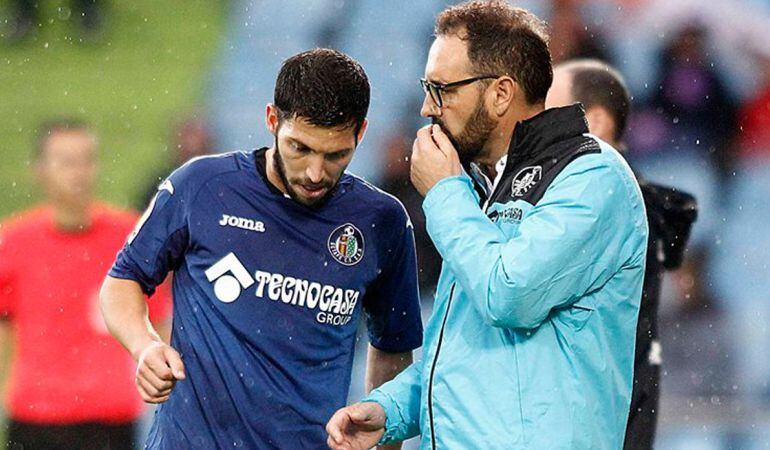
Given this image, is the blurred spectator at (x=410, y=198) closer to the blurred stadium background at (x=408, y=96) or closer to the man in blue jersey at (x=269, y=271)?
the blurred stadium background at (x=408, y=96)

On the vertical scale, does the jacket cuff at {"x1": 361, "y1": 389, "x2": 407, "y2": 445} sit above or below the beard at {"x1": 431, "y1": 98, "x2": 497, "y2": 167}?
below

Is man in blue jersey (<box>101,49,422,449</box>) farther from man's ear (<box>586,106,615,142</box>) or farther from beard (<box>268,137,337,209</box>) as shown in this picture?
man's ear (<box>586,106,615,142</box>)

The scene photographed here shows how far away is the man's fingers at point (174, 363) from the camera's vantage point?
337 cm

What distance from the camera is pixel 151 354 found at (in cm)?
342

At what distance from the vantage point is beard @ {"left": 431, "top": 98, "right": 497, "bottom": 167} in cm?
341

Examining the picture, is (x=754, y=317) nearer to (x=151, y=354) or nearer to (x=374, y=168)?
(x=374, y=168)

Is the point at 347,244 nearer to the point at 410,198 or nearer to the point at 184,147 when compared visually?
the point at 410,198

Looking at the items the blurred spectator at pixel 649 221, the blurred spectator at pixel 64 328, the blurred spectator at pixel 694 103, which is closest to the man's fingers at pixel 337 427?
the blurred spectator at pixel 649 221

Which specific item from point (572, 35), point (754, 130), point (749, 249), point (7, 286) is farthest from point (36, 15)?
point (749, 249)

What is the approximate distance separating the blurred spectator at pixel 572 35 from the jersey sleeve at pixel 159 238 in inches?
194

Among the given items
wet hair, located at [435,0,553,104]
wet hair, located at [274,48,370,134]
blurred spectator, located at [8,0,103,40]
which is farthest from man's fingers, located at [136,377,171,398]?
blurred spectator, located at [8,0,103,40]

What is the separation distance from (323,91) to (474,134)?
21.8 inches

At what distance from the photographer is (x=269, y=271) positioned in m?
3.89

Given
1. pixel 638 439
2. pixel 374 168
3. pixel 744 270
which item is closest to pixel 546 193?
pixel 638 439
